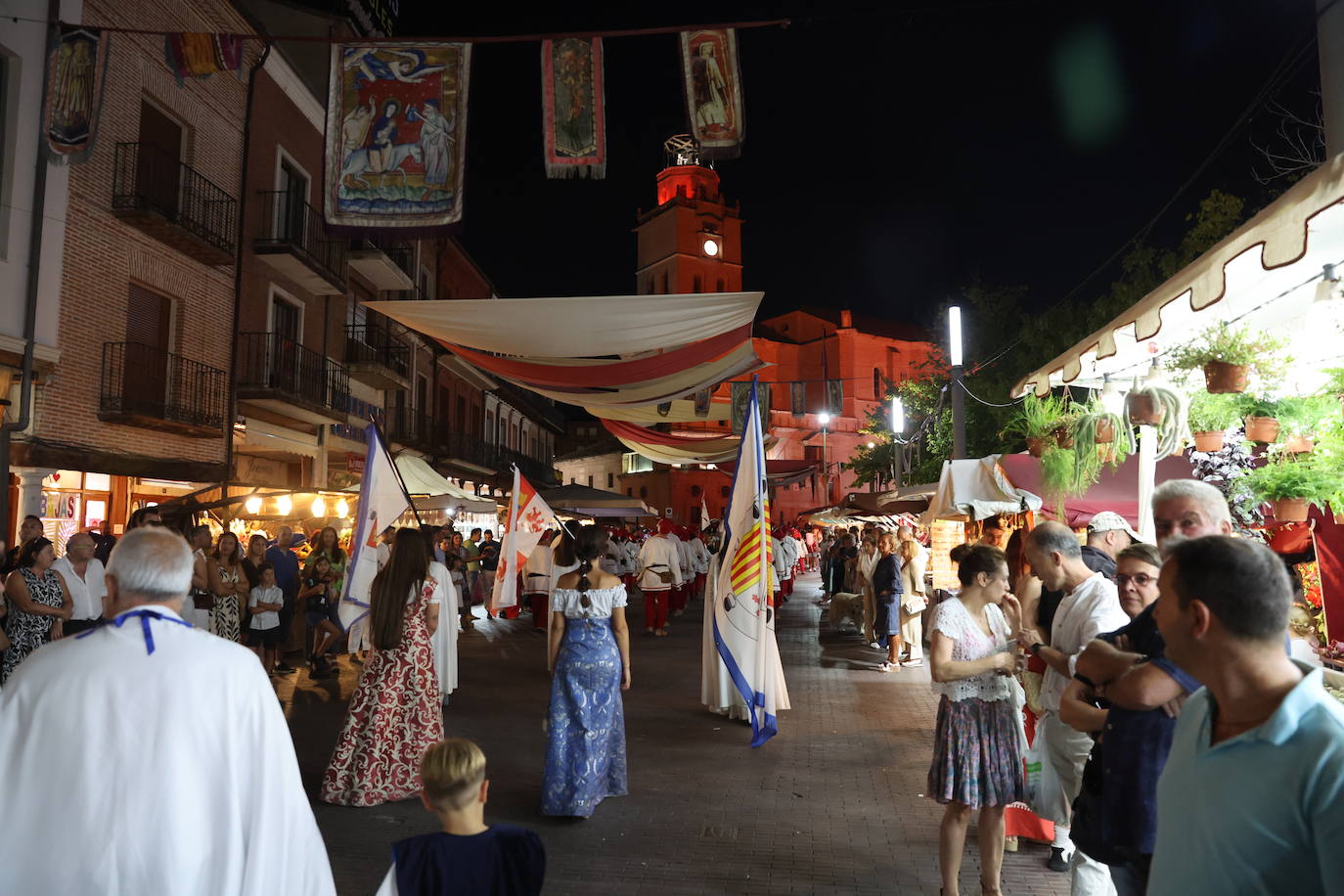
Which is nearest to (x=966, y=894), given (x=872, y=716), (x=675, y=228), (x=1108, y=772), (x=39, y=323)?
(x=1108, y=772)

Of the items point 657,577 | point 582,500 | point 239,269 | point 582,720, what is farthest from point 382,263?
point 582,720

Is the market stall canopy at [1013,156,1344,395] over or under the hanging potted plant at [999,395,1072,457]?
over

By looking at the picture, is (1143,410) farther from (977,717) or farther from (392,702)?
(392,702)

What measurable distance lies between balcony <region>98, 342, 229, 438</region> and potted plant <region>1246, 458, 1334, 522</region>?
1413 cm

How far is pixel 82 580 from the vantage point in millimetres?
7930

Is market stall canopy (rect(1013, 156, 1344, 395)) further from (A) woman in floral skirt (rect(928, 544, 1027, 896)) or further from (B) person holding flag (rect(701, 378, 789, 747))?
(B) person holding flag (rect(701, 378, 789, 747))

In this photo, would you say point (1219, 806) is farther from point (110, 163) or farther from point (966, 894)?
point (110, 163)

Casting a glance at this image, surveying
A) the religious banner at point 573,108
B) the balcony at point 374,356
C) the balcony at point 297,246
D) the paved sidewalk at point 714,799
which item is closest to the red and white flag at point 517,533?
the paved sidewalk at point 714,799

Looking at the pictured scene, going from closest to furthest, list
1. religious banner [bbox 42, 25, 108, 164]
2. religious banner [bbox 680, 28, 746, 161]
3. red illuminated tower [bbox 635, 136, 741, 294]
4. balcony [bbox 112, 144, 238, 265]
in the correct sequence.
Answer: religious banner [bbox 680, 28, 746, 161] → religious banner [bbox 42, 25, 108, 164] → balcony [bbox 112, 144, 238, 265] → red illuminated tower [bbox 635, 136, 741, 294]

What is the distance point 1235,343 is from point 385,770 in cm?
596

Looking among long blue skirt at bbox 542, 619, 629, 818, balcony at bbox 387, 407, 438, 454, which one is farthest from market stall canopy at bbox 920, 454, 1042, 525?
balcony at bbox 387, 407, 438, 454

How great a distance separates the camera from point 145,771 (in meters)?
2.54

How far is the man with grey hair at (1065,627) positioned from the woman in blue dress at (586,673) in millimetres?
2794

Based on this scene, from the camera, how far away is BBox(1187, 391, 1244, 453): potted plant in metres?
5.48
